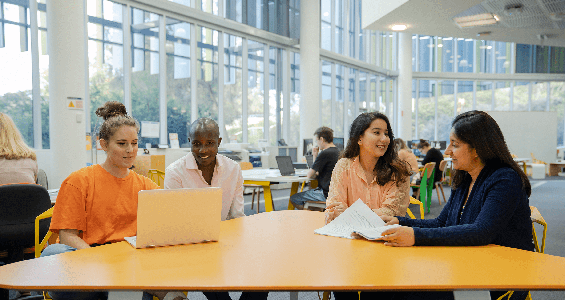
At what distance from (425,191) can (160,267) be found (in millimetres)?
5824

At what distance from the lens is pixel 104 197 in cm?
191

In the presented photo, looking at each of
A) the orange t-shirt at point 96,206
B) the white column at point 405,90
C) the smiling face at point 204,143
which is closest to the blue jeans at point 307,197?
the smiling face at point 204,143

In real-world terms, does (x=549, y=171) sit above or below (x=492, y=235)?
below

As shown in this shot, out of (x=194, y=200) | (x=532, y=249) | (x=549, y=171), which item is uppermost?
(x=194, y=200)

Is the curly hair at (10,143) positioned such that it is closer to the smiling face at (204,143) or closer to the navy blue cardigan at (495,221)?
the smiling face at (204,143)

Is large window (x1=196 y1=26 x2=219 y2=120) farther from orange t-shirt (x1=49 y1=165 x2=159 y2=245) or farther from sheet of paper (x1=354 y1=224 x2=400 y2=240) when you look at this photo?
sheet of paper (x1=354 y1=224 x2=400 y2=240)

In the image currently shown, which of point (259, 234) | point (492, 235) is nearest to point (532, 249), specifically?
point (492, 235)

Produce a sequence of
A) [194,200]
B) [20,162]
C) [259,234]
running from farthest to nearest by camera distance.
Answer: [20,162]
[259,234]
[194,200]

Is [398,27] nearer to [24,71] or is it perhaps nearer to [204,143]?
[204,143]

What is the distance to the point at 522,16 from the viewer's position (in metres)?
5.28

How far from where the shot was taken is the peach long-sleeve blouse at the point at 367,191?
2338mm

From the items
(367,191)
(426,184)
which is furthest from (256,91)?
(367,191)

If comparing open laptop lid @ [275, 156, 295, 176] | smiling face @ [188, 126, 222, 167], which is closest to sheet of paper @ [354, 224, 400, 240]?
smiling face @ [188, 126, 222, 167]

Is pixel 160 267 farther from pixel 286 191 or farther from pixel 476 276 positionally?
pixel 286 191
